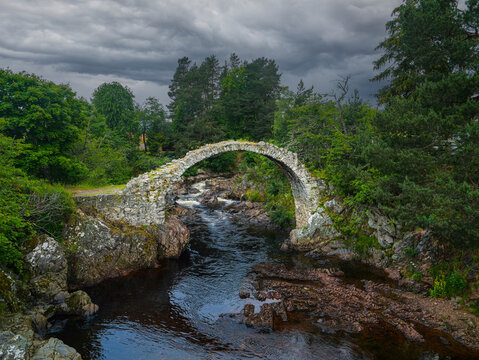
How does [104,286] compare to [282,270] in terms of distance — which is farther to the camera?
[282,270]

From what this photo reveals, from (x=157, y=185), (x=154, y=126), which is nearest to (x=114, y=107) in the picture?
(x=154, y=126)

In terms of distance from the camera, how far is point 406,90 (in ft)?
58.1

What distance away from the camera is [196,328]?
9.77 metres

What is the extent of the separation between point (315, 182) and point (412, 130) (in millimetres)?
7890

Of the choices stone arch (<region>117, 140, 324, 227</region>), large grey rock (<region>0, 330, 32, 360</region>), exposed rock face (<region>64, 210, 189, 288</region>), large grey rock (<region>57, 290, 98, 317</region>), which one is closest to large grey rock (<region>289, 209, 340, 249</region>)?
stone arch (<region>117, 140, 324, 227</region>)

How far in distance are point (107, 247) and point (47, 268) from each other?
8.85 feet

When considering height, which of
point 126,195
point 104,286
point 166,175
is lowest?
point 104,286

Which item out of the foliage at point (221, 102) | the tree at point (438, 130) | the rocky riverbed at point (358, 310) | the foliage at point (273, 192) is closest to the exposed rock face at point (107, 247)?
the rocky riverbed at point (358, 310)

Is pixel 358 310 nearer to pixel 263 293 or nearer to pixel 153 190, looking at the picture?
pixel 263 293

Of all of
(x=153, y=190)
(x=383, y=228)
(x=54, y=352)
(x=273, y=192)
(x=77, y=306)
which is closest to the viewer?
(x=54, y=352)

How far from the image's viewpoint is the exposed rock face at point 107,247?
12.1m

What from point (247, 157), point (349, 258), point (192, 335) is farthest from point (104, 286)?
point (247, 157)

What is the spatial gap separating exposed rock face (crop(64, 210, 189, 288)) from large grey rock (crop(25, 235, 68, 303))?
1183mm

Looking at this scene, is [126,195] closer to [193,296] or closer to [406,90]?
[193,296]
